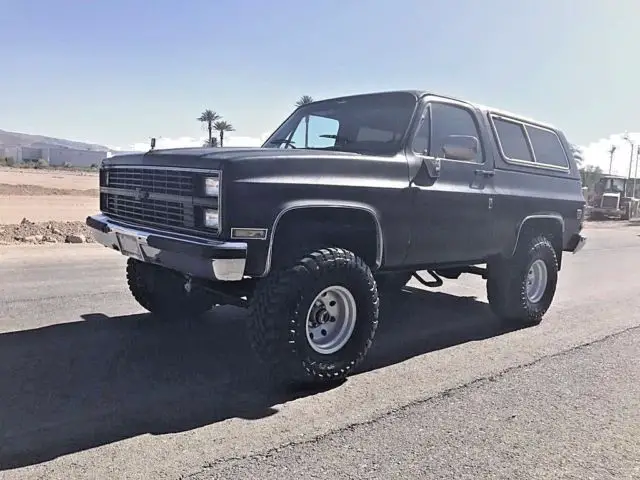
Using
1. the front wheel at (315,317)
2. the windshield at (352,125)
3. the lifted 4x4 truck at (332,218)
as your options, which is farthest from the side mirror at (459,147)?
the front wheel at (315,317)

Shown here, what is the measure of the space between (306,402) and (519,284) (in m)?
3.17

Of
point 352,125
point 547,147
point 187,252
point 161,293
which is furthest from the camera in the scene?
point 547,147

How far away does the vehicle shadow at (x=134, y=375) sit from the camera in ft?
11.0

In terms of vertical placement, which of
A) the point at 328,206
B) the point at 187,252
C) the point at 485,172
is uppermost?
the point at 485,172

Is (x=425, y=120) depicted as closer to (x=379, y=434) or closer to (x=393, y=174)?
(x=393, y=174)

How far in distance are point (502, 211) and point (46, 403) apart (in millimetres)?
4272

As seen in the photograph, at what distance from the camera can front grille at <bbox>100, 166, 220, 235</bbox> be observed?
390 cm

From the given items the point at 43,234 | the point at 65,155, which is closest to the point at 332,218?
the point at 43,234

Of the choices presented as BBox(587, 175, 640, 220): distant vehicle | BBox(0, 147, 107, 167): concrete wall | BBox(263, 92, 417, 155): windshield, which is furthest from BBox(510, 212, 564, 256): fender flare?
BBox(0, 147, 107, 167): concrete wall

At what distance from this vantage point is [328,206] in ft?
13.6

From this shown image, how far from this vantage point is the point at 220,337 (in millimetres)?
5285

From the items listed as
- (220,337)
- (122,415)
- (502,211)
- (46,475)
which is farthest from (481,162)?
(46,475)

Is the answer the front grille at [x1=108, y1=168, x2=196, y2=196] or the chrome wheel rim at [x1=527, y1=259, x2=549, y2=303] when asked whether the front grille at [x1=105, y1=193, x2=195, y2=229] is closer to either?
the front grille at [x1=108, y1=168, x2=196, y2=196]

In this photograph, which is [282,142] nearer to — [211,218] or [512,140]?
[211,218]
